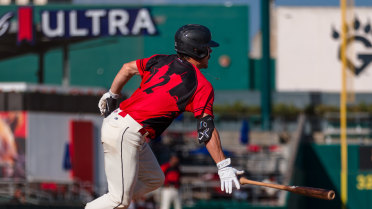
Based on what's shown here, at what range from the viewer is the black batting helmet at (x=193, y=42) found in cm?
663

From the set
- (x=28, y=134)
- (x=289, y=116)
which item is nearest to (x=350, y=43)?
(x=289, y=116)

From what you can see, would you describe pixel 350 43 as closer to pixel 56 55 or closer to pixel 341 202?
pixel 341 202

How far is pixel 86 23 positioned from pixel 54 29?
1.04 metres

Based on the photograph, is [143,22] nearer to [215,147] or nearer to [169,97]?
[169,97]

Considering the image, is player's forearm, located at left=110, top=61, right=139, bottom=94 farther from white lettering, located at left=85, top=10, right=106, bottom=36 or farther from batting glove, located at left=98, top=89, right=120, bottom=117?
white lettering, located at left=85, top=10, right=106, bottom=36

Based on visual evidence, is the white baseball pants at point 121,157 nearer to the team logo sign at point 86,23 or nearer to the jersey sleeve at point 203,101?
the jersey sleeve at point 203,101

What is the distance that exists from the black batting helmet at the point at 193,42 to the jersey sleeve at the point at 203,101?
397mm

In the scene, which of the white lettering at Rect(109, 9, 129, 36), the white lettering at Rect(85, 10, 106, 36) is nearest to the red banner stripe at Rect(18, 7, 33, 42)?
the white lettering at Rect(85, 10, 106, 36)

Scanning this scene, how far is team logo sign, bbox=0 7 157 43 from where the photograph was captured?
22.2 metres

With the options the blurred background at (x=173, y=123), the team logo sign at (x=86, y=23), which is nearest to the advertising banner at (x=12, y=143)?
the blurred background at (x=173, y=123)

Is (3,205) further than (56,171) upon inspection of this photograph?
No

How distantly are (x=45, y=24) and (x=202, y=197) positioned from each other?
26.4 ft

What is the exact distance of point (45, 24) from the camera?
74.5ft

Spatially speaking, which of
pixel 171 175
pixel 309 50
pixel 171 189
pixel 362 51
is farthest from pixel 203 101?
pixel 309 50
